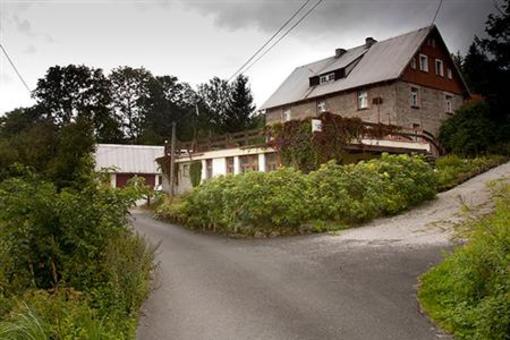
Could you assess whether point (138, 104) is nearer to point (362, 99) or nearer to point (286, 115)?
point (286, 115)

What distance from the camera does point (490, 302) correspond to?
225 inches

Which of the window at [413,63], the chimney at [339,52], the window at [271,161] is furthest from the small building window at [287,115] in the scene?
the window at [271,161]

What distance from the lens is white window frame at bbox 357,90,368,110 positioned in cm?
3428

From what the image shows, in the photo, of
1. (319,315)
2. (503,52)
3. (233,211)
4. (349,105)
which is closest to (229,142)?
(349,105)

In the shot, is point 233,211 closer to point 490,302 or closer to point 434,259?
point 434,259

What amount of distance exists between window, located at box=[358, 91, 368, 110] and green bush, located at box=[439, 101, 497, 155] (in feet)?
18.5

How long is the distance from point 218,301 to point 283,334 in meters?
1.79

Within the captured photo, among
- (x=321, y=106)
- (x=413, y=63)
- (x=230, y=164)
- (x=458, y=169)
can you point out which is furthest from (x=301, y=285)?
(x=321, y=106)

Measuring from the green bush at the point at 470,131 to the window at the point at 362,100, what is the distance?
222 inches

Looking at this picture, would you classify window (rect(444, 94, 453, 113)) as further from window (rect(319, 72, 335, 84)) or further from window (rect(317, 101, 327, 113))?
window (rect(317, 101, 327, 113))

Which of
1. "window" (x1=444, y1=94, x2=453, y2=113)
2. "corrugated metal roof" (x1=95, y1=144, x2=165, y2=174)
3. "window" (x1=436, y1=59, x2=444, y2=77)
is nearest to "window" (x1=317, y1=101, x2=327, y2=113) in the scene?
"window" (x1=436, y1=59, x2=444, y2=77)

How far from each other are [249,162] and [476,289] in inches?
833

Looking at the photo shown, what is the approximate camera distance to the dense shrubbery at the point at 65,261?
615 centimetres

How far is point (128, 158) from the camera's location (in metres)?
50.7
